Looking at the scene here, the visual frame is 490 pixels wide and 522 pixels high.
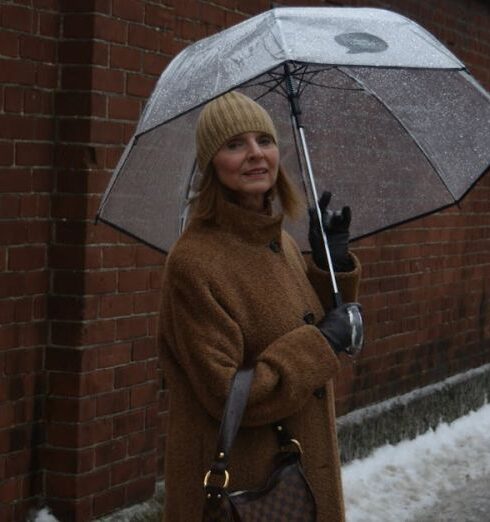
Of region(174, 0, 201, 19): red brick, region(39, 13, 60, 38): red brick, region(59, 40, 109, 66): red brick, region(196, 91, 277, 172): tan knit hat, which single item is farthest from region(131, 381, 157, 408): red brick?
region(196, 91, 277, 172): tan knit hat

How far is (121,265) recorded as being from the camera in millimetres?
5328

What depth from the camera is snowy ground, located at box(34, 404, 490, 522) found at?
6.85 m

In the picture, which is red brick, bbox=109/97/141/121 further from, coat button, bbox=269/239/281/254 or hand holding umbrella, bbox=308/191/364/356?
coat button, bbox=269/239/281/254

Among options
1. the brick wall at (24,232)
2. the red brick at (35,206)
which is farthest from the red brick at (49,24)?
the red brick at (35,206)

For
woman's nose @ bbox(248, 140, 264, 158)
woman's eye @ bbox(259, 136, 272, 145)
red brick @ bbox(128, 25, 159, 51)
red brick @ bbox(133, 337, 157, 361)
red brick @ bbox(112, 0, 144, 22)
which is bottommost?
red brick @ bbox(133, 337, 157, 361)

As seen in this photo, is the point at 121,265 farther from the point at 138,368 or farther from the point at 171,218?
the point at 171,218

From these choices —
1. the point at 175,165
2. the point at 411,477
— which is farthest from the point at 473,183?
the point at 411,477

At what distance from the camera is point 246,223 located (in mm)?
3322

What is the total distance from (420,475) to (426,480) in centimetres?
9

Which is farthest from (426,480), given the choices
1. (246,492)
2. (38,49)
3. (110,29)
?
(246,492)

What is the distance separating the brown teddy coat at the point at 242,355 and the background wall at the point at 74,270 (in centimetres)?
168

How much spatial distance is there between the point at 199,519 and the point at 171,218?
96cm

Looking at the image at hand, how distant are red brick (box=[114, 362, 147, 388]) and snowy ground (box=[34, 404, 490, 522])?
1584 mm

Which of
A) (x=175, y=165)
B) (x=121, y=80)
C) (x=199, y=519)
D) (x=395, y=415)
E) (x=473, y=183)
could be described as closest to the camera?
(x=199, y=519)
